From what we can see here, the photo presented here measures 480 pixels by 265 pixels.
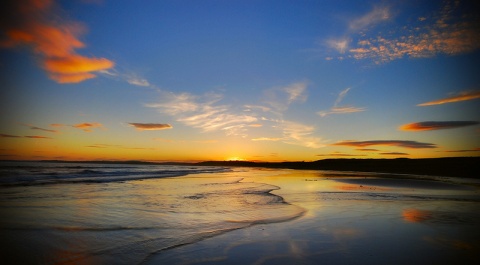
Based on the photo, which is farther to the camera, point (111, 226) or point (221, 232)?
point (111, 226)

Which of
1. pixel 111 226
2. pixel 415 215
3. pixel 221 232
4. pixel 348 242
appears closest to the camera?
pixel 348 242

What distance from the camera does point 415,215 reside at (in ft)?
32.8

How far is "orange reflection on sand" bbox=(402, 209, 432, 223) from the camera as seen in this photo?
9305 millimetres

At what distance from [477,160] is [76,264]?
69.8 meters

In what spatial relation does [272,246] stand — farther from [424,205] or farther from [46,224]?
[424,205]

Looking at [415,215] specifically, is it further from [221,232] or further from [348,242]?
[221,232]

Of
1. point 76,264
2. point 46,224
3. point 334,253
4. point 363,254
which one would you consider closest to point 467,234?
point 363,254

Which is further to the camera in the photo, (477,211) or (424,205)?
(424,205)

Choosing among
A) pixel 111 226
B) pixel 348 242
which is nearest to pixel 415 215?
pixel 348 242

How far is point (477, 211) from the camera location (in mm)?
10984

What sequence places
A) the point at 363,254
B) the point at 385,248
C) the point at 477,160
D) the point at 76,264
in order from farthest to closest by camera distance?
1. the point at 477,160
2. the point at 385,248
3. the point at 363,254
4. the point at 76,264

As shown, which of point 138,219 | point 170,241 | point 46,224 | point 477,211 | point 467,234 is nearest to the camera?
point 170,241

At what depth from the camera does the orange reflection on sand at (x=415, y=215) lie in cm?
930

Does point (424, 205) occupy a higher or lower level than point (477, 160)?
lower
